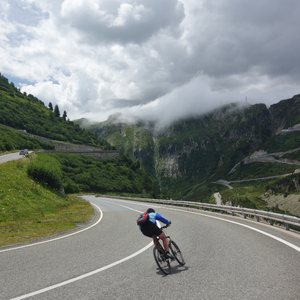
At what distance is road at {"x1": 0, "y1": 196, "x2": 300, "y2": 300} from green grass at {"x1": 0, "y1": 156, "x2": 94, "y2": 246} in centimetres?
349

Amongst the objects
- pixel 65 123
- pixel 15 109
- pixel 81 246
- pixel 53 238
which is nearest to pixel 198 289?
pixel 81 246

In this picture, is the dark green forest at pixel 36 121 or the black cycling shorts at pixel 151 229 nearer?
the black cycling shorts at pixel 151 229

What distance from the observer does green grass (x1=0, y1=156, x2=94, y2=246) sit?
13.2 metres

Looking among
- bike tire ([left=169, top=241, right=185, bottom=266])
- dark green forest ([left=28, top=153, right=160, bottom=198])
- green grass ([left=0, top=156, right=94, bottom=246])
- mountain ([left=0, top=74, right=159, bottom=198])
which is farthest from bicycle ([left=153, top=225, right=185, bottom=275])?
dark green forest ([left=28, top=153, right=160, bottom=198])

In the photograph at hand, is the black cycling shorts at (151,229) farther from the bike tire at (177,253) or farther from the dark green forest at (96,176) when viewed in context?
the dark green forest at (96,176)

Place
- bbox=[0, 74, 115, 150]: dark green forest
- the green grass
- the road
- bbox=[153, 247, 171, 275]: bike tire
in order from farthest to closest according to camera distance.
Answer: bbox=[0, 74, 115, 150]: dark green forest < the green grass < bbox=[153, 247, 171, 275]: bike tire < the road

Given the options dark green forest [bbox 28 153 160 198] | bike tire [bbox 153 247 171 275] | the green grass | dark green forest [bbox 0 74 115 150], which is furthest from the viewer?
dark green forest [bbox 0 74 115 150]

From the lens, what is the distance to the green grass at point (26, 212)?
1317 centimetres

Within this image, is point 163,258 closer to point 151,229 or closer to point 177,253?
point 177,253

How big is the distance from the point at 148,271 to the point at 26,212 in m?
17.3

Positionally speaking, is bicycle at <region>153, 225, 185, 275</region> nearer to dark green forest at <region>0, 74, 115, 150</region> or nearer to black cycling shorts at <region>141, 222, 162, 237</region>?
black cycling shorts at <region>141, 222, 162, 237</region>

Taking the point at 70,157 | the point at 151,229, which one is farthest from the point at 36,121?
the point at 151,229

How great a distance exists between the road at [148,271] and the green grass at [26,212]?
3.49m

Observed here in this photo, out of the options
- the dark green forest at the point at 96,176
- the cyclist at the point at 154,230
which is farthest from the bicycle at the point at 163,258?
the dark green forest at the point at 96,176
